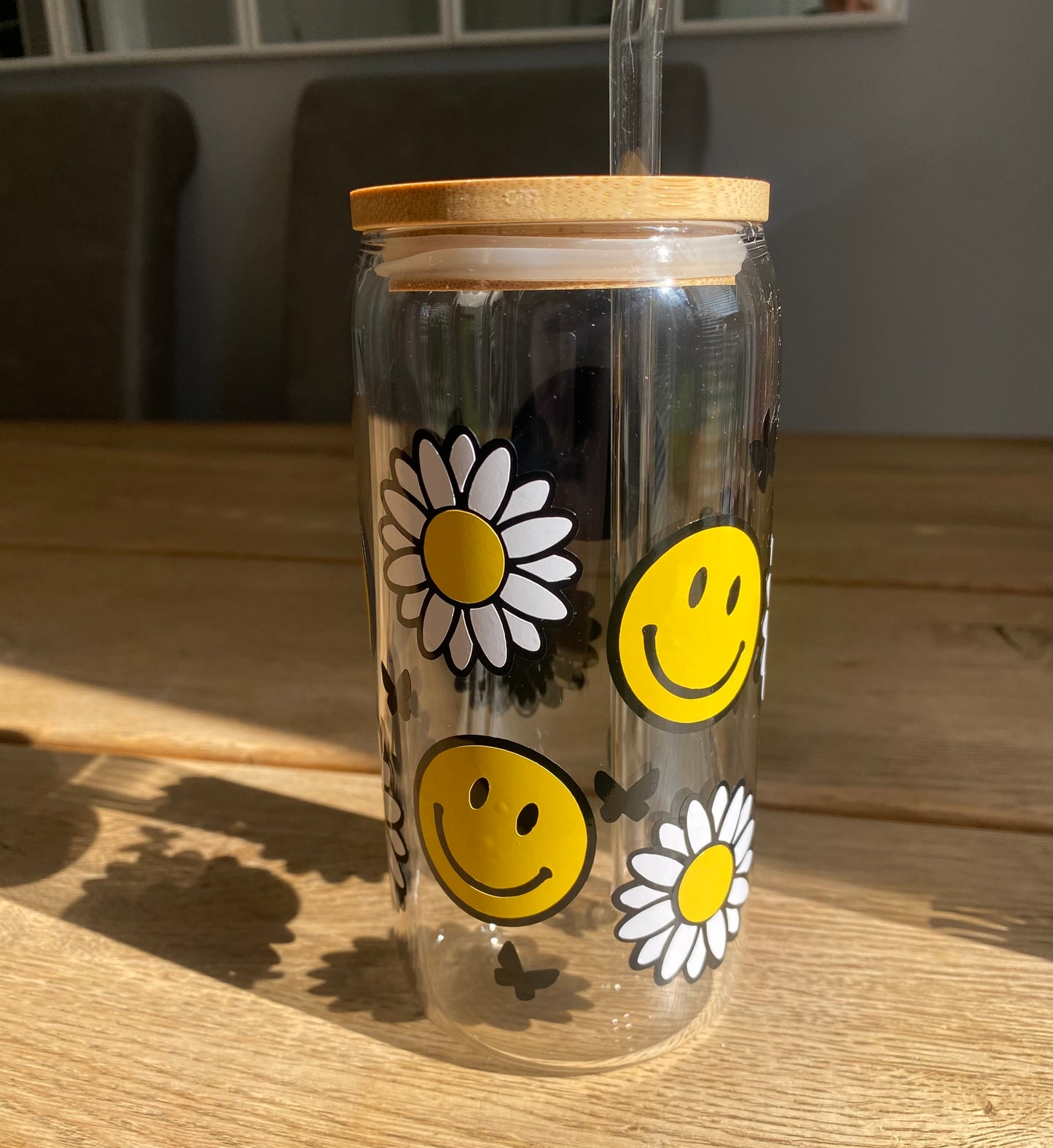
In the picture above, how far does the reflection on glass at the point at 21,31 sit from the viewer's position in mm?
1320

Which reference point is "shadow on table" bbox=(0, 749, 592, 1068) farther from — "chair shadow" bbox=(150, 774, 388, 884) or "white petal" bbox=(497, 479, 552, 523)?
"white petal" bbox=(497, 479, 552, 523)

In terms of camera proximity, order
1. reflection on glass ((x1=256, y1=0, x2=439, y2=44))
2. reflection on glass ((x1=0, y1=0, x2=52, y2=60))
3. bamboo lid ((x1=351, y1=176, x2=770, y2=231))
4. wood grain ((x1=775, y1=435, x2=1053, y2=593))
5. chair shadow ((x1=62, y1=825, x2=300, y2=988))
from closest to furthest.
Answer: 1. bamboo lid ((x1=351, y1=176, x2=770, y2=231))
2. chair shadow ((x1=62, y1=825, x2=300, y2=988))
3. wood grain ((x1=775, y1=435, x2=1053, y2=593))
4. reflection on glass ((x1=256, y1=0, x2=439, y2=44))
5. reflection on glass ((x1=0, y1=0, x2=52, y2=60))

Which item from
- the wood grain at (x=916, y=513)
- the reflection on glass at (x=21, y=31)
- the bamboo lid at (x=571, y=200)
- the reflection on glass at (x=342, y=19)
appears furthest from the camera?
the reflection on glass at (x=21, y=31)

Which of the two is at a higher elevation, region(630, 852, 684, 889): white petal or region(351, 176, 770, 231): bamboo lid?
region(351, 176, 770, 231): bamboo lid

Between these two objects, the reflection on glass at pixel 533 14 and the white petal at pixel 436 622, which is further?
the reflection on glass at pixel 533 14

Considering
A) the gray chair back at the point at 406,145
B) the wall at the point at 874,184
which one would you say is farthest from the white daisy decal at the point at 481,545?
the wall at the point at 874,184

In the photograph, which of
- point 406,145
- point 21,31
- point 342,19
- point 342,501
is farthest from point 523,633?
point 21,31

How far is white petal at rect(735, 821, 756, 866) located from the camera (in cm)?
31

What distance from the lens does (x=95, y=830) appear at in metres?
0.39

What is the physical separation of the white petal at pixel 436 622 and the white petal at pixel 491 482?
3 centimetres

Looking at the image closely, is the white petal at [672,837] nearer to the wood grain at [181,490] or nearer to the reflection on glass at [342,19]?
the wood grain at [181,490]

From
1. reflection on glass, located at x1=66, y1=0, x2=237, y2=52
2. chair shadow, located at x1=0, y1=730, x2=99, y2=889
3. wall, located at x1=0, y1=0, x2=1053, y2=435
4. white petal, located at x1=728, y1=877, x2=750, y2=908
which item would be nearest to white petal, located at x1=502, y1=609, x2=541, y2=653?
white petal, located at x1=728, y1=877, x2=750, y2=908

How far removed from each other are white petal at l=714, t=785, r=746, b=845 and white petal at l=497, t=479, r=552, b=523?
108 millimetres

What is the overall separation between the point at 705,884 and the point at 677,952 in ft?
0.07
